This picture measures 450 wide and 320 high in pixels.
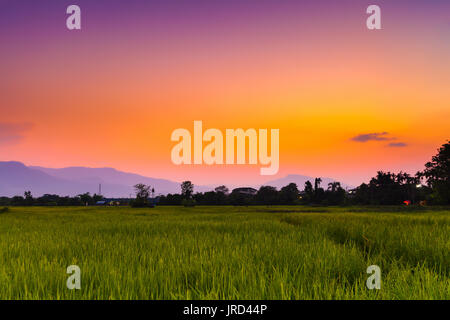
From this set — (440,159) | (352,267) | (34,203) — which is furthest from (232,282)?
(34,203)

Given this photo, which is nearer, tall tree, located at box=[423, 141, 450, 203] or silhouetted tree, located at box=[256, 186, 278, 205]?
tall tree, located at box=[423, 141, 450, 203]

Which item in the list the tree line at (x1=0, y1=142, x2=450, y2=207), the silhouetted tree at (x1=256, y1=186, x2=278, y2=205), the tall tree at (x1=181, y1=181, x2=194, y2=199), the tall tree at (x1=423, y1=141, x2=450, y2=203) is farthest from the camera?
the tall tree at (x1=181, y1=181, x2=194, y2=199)

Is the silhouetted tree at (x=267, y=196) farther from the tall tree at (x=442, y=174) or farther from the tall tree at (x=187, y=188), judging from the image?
the tall tree at (x=442, y=174)

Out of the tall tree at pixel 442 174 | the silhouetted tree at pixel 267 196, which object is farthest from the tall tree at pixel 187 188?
the tall tree at pixel 442 174

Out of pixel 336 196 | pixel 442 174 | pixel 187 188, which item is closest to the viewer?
pixel 442 174

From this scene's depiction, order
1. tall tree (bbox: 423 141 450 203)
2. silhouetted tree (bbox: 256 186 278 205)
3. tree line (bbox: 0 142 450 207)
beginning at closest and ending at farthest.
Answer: tall tree (bbox: 423 141 450 203) → tree line (bbox: 0 142 450 207) → silhouetted tree (bbox: 256 186 278 205)

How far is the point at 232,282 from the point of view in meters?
2.90

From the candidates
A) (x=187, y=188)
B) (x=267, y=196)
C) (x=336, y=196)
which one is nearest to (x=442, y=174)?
(x=336, y=196)

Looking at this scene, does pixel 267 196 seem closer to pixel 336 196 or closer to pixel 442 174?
pixel 336 196

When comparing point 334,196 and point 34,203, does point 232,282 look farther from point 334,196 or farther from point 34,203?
point 34,203

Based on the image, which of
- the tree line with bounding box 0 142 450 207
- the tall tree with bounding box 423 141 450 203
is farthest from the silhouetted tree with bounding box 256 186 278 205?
the tall tree with bounding box 423 141 450 203

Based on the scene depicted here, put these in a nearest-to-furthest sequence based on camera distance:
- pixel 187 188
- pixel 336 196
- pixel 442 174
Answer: pixel 442 174 → pixel 336 196 → pixel 187 188

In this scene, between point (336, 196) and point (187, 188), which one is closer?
point (336, 196)

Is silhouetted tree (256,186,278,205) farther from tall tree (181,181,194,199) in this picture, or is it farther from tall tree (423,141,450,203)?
tall tree (423,141,450,203)
